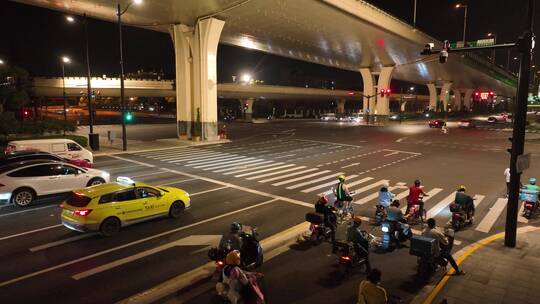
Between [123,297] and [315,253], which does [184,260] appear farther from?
[315,253]

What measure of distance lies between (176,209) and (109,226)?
2423mm

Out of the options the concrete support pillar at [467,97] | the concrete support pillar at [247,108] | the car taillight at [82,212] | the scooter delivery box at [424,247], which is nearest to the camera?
the scooter delivery box at [424,247]

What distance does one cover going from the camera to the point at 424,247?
8836 mm

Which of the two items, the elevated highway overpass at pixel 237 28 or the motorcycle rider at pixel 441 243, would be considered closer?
the motorcycle rider at pixel 441 243

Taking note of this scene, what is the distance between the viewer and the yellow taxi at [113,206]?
11188mm

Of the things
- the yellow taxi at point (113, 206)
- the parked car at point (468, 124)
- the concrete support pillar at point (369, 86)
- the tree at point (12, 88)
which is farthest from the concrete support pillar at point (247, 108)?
the yellow taxi at point (113, 206)

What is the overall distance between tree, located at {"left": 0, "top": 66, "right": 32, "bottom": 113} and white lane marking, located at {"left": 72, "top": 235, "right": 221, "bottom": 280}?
44847mm

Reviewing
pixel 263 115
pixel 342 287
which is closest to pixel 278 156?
pixel 342 287

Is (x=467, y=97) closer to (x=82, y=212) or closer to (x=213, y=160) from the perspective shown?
(x=213, y=160)

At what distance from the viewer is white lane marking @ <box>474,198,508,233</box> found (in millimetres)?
12719

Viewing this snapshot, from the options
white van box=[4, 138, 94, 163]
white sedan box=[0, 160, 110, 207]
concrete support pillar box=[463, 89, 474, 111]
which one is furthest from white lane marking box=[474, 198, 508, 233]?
concrete support pillar box=[463, 89, 474, 111]

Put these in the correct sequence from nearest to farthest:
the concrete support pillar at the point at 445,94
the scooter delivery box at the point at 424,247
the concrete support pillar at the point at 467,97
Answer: the scooter delivery box at the point at 424,247
the concrete support pillar at the point at 445,94
the concrete support pillar at the point at 467,97

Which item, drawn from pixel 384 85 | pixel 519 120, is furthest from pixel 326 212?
pixel 384 85

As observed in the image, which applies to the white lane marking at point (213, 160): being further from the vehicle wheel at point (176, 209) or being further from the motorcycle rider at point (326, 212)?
the motorcycle rider at point (326, 212)
